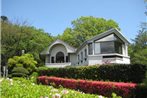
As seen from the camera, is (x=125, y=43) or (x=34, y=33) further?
(x=34, y=33)

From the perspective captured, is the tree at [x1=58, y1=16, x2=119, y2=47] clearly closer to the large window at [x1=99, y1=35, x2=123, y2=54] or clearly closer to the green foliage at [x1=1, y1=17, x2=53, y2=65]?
the green foliage at [x1=1, y1=17, x2=53, y2=65]

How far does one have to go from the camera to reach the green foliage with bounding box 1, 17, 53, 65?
4750 centimetres

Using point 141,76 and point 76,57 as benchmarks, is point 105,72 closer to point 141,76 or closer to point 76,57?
point 141,76

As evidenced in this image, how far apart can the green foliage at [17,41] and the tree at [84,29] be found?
367 inches

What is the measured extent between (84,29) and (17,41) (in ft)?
48.2

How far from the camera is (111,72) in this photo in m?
21.0

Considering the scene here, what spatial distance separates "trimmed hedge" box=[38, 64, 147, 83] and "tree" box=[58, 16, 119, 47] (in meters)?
35.2

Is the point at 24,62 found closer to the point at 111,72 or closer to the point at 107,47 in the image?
the point at 107,47

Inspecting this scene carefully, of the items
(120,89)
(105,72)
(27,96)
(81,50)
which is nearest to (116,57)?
(81,50)

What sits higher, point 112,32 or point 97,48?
point 112,32

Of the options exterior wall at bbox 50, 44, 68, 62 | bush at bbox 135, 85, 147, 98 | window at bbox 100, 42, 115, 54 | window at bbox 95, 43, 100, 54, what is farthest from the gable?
bush at bbox 135, 85, 147, 98

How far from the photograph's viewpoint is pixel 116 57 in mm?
35688

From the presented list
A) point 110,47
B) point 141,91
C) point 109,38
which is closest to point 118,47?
point 110,47

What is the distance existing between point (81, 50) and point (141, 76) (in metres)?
23.5
